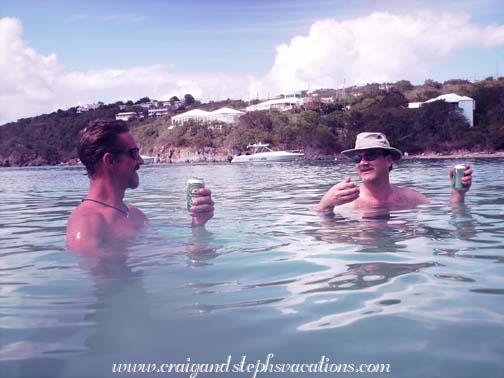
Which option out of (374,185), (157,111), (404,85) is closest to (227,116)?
(404,85)

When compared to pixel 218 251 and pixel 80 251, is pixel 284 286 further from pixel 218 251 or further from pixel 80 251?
pixel 80 251

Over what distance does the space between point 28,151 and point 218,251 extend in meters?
101

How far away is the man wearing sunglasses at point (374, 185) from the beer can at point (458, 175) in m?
0.04

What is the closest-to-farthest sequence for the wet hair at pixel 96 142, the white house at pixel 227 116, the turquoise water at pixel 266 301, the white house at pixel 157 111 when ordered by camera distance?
1. the turquoise water at pixel 266 301
2. the wet hair at pixel 96 142
3. the white house at pixel 227 116
4. the white house at pixel 157 111

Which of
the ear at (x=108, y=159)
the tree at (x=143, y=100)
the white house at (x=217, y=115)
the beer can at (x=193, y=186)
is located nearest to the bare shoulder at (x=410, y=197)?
the beer can at (x=193, y=186)

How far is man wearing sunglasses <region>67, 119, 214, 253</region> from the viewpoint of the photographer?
3.99m

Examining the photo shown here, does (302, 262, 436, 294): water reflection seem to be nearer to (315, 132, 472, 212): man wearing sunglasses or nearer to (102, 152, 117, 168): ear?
(315, 132, 472, 212): man wearing sunglasses

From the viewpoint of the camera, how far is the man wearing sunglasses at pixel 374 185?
5.29m

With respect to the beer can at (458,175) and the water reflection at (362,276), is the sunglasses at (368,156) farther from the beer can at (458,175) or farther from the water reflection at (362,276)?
the water reflection at (362,276)

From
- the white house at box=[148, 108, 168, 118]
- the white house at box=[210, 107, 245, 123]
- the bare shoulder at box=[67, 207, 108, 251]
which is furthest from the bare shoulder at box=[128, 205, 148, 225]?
the white house at box=[148, 108, 168, 118]

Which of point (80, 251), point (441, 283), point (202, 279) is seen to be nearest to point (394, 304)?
point (441, 283)

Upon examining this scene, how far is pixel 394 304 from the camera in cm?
263

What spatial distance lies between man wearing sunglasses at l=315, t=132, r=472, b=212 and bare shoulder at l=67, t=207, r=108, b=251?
231 cm

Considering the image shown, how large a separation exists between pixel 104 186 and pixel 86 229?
1.36 ft
